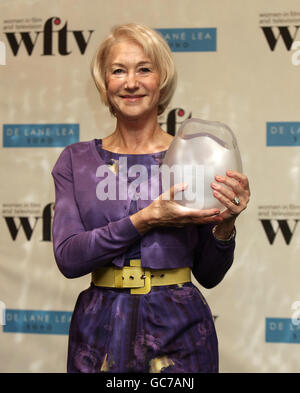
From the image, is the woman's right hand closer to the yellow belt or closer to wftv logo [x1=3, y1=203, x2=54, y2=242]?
the yellow belt

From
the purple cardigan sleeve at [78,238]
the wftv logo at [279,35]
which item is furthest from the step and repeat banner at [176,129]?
the purple cardigan sleeve at [78,238]

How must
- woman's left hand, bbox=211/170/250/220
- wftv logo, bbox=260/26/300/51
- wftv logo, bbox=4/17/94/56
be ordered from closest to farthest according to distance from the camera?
woman's left hand, bbox=211/170/250/220
wftv logo, bbox=260/26/300/51
wftv logo, bbox=4/17/94/56

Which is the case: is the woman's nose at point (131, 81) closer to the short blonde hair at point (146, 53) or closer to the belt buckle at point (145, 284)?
the short blonde hair at point (146, 53)

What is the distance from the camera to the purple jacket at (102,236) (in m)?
1.15

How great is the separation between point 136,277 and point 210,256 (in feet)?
0.54

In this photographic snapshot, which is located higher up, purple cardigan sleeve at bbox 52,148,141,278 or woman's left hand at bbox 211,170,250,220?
woman's left hand at bbox 211,170,250,220

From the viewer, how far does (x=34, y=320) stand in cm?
240

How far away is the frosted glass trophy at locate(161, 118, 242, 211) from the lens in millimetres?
1086

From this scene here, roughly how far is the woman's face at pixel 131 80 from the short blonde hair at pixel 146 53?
0.01 m

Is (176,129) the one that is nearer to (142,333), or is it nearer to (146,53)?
(146,53)

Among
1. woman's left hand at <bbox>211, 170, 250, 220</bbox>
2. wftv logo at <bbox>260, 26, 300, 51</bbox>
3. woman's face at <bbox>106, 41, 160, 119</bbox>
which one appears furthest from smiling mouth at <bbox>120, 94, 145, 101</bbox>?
wftv logo at <bbox>260, 26, 300, 51</bbox>

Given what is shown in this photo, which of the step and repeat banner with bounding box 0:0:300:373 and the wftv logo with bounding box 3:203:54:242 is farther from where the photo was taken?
the wftv logo with bounding box 3:203:54:242

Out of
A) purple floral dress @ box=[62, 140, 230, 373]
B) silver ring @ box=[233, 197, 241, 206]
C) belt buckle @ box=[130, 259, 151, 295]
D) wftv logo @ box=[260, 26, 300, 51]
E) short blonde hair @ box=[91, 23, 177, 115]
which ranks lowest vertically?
purple floral dress @ box=[62, 140, 230, 373]

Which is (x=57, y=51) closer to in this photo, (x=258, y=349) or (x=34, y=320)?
(x=34, y=320)
